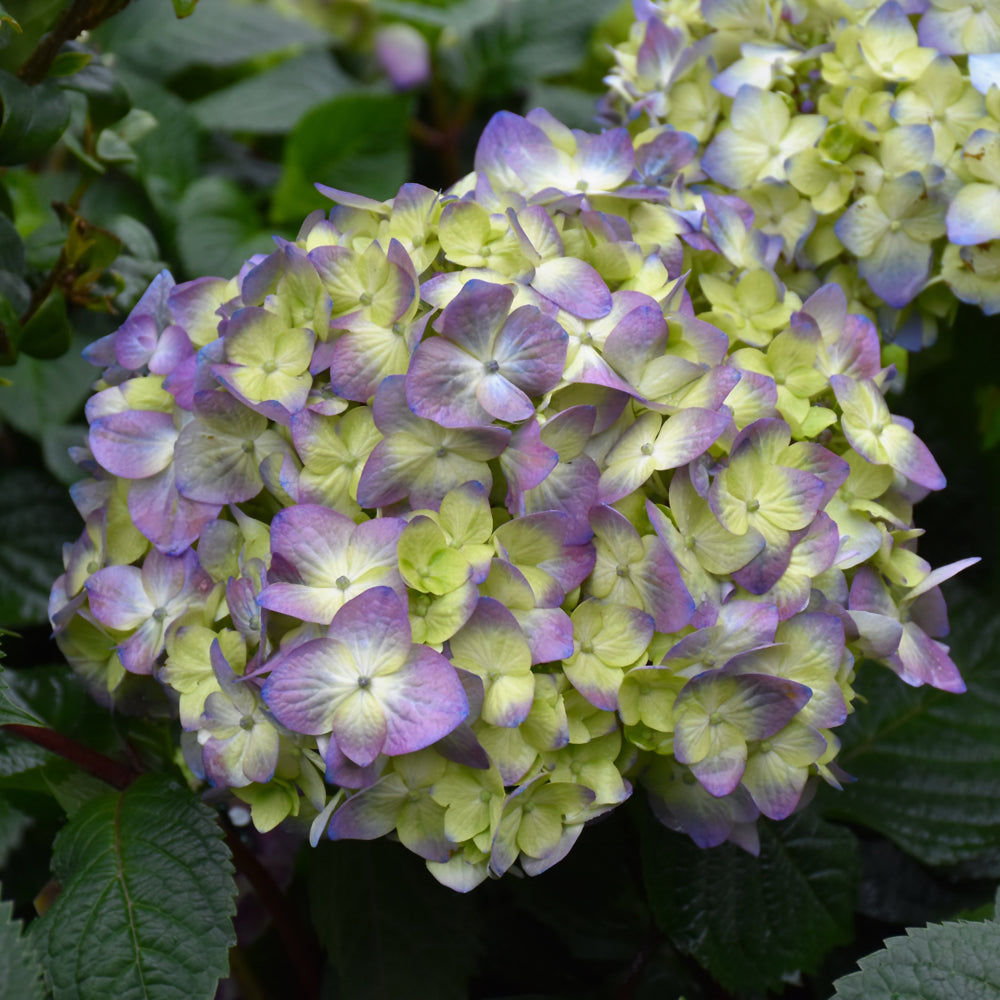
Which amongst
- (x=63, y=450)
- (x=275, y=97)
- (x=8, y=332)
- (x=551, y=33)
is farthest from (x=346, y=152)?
(x=8, y=332)

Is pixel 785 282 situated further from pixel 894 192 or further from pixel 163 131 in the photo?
pixel 163 131

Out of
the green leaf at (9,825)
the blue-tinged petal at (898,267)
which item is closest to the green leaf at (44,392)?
the green leaf at (9,825)

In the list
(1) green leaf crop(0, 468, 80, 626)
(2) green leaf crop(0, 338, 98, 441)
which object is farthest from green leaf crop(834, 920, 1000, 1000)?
(2) green leaf crop(0, 338, 98, 441)

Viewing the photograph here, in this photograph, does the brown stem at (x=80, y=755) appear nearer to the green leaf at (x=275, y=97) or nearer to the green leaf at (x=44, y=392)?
the green leaf at (x=44, y=392)

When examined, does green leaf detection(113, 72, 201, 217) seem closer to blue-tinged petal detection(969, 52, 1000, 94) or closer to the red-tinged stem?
the red-tinged stem

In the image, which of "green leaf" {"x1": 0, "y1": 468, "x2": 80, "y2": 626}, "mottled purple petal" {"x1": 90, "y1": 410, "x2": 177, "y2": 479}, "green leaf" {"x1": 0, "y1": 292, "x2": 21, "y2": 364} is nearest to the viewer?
"mottled purple petal" {"x1": 90, "y1": 410, "x2": 177, "y2": 479}

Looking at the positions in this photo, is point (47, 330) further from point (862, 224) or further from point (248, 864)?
point (862, 224)
